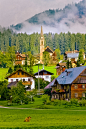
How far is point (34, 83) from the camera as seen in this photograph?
3388 inches

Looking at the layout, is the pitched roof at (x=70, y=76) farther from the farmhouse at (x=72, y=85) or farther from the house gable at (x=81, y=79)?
the house gable at (x=81, y=79)

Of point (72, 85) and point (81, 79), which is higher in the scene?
point (81, 79)

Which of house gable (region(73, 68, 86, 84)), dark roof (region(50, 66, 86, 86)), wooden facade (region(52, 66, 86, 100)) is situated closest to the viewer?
wooden facade (region(52, 66, 86, 100))

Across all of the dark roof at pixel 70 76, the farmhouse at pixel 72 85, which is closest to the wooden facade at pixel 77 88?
the farmhouse at pixel 72 85

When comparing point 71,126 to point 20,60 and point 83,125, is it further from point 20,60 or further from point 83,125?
point 20,60

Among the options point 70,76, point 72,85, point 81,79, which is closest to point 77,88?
point 72,85

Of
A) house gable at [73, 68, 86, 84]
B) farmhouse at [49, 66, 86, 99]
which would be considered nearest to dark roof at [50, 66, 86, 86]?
farmhouse at [49, 66, 86, 99]

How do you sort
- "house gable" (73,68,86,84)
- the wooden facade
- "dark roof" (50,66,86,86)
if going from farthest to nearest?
"dark roof" (50,66,86,86) → "house gable" (73,68,86,84) → the wooden facade

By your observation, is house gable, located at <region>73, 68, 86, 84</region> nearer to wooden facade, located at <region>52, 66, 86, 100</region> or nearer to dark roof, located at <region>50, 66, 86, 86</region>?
wooden facade, located at <region>52, 66, 86, 100</region>

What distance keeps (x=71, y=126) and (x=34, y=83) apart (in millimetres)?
66835

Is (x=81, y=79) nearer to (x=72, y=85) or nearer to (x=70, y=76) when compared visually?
(x=72, y=85)

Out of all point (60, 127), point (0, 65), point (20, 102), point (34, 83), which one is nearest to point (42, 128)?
point (60, 127)

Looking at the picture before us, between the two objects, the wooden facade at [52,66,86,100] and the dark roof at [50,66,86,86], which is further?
the dark roof at [50,66,86,86]

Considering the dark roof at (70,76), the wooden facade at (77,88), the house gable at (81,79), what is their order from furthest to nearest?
the dark roof at (70,76)
the house gable at (81,79)
the wooden facade at (77,88)
